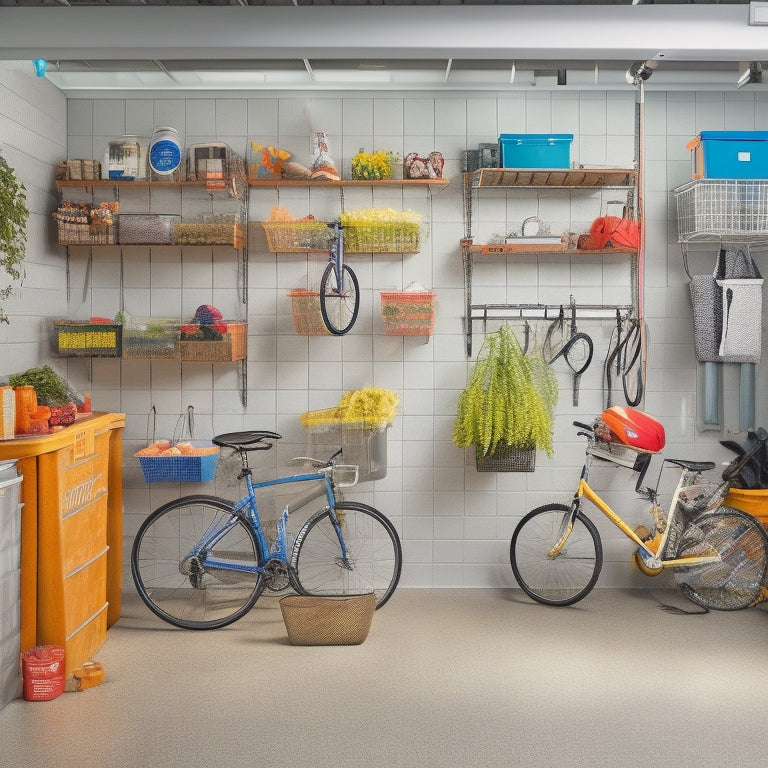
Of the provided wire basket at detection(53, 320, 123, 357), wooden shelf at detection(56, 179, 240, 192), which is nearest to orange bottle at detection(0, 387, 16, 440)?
wire basket at detection(53, 320, 123, 357)

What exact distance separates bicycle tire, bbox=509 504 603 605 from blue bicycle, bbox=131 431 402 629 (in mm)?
826

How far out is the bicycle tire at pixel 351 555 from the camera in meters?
5.18

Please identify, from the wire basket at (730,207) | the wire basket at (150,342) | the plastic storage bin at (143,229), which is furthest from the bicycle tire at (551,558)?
the plastic storage bin at (143,229)

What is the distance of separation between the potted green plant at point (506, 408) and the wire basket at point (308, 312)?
39.2 inches

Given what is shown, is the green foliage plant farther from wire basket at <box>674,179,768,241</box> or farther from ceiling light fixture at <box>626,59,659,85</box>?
ceiling light fixture at <box>626,59,659,85</box>

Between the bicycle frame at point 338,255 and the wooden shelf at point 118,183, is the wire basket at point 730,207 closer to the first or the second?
the bicycle frame at point 338,255

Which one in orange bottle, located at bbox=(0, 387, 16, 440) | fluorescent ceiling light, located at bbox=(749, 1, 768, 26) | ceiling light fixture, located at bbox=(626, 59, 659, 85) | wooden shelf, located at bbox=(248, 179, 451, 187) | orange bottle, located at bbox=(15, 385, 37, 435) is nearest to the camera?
fluorescent ceiling light, located at bbox=(749, 1, 768, 26)

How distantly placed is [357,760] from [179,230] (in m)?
3.29

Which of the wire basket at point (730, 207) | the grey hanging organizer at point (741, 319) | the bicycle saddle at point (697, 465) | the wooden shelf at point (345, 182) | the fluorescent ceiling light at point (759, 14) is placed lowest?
the bicycle saddle at point (697, 465)

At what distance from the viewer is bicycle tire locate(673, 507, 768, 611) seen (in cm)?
530

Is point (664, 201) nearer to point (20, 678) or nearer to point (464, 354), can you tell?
point (464, 354)

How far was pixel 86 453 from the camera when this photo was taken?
174 inches

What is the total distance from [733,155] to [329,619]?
3.62 meters

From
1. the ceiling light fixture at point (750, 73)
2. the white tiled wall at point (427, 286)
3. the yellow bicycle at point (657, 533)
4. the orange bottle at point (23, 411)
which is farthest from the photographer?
the white tiled wall at point (427, 286)
